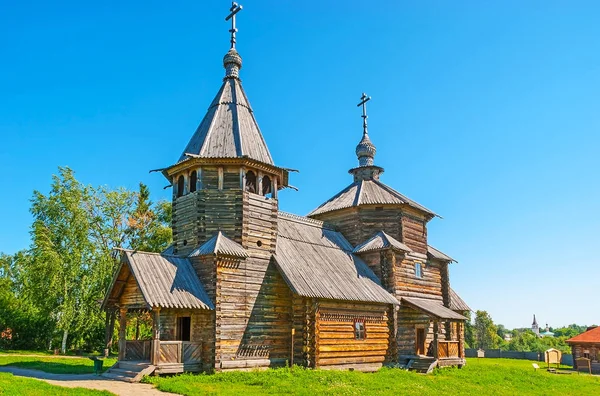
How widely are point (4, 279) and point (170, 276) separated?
32.8 meters

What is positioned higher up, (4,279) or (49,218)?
(49,218)

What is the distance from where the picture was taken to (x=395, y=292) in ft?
86.3

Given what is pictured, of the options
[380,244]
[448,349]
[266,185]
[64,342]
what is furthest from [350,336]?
[64,342]

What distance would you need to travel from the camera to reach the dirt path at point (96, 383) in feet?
49.0

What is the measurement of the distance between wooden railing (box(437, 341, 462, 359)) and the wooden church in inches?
3.2

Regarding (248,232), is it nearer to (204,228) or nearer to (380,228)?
(204,228)

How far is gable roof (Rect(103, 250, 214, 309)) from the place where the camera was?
1822 cm

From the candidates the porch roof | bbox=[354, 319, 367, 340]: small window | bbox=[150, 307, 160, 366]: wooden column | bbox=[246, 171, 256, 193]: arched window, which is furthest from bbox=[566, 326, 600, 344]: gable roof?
bbox=[150, 307, 160, 366]: wooden column

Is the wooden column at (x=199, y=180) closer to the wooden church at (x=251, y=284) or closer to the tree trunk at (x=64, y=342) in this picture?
the wooden church at (x=251, y=284)

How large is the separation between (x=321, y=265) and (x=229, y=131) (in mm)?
7663

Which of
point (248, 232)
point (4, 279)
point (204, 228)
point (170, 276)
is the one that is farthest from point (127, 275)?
point (4, 279)

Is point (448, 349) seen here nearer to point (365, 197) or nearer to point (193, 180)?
point (365, 197)

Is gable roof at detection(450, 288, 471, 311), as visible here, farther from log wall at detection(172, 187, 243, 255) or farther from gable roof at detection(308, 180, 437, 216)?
log wall at detection(172, 187, 243, 255)

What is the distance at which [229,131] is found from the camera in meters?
22.9
